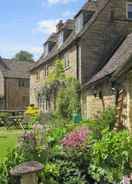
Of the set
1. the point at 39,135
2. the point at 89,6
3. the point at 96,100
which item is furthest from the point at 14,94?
the point at 39,135

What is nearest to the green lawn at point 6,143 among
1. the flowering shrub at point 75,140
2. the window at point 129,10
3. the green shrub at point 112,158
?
the flowering shrub at point 75,140

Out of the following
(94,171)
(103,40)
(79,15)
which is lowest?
(94,171)

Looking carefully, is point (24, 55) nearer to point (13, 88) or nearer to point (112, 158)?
point (13, 88)

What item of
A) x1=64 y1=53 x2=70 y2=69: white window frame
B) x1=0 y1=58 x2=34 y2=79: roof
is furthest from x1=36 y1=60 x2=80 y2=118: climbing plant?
x1=0 y1=58 x2=34 y2=79: roof

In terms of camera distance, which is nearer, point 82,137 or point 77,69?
point 82,137

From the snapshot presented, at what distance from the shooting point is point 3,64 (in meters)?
67.8

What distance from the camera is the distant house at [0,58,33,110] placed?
64.5 metres

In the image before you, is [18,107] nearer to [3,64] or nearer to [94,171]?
[3,64]

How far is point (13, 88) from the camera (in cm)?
6531

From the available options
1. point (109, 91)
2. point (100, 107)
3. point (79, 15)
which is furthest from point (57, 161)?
point (79, 15)

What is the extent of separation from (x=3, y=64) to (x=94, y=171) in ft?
194

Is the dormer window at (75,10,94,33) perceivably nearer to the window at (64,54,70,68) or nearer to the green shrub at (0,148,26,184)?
the window at (64,54,70,68)

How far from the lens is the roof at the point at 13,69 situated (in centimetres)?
6575

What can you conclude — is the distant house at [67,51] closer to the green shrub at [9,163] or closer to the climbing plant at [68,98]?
the climbing plant at [68,98]
